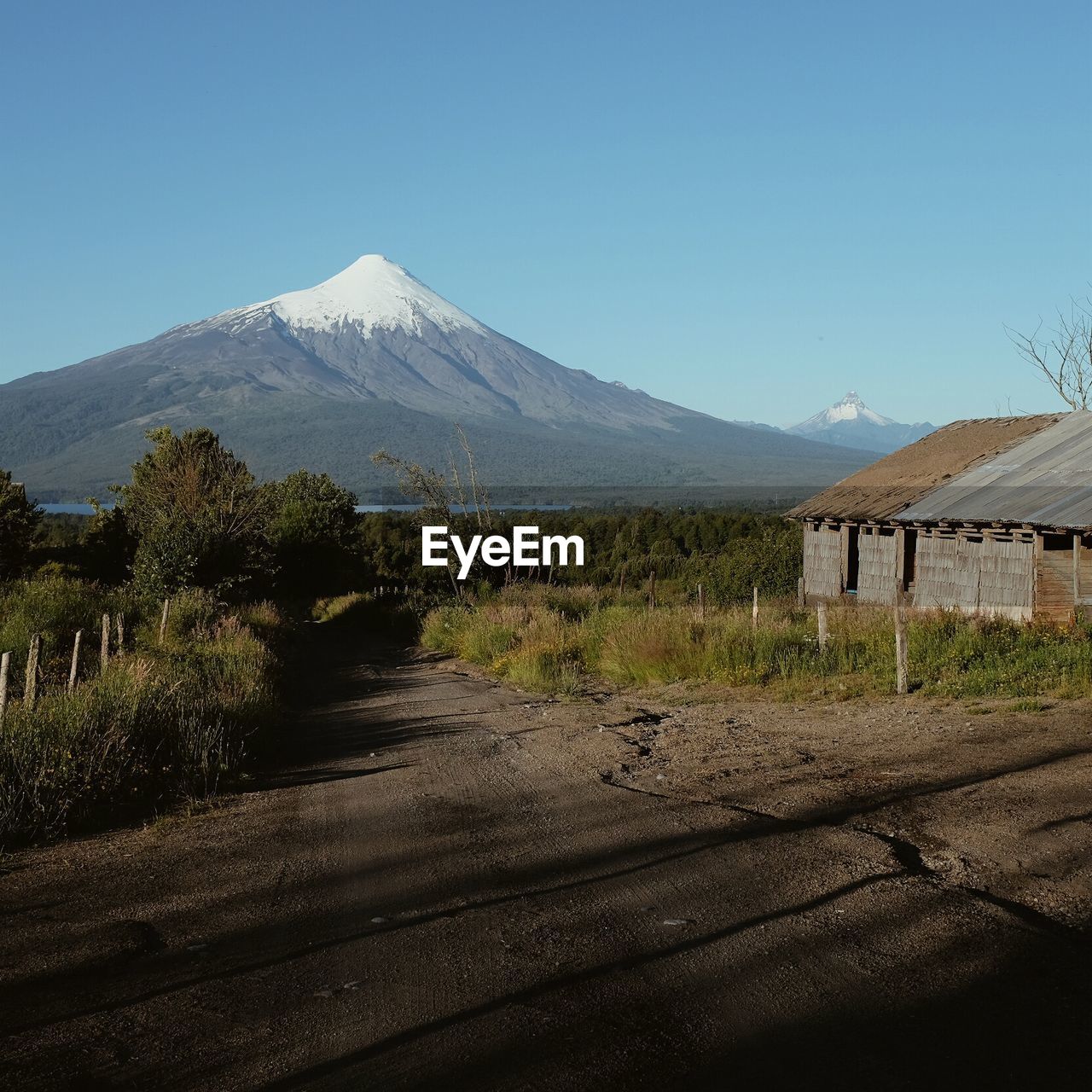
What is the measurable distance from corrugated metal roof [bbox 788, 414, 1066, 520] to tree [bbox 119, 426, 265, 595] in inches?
582

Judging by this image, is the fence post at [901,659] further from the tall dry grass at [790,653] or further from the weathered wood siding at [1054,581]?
the weathered wood siding at [1054,581]

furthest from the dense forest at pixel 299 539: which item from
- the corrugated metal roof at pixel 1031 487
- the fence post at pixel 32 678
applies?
the fence post at pixel 32 678

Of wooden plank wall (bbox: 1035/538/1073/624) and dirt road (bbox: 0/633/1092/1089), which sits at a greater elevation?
wooden plank wall (bbox: 1035/538/1073/624)

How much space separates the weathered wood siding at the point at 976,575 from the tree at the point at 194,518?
1631 centimetres

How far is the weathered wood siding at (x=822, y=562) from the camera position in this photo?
2894 cm

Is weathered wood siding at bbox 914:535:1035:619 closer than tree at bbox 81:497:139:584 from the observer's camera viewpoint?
Yes

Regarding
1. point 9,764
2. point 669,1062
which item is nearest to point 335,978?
point 669,1062

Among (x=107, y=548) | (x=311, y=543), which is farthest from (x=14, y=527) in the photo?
(x=311, y=543)

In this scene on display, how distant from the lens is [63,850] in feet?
23.3

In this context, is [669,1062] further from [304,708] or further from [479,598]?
[479,598]

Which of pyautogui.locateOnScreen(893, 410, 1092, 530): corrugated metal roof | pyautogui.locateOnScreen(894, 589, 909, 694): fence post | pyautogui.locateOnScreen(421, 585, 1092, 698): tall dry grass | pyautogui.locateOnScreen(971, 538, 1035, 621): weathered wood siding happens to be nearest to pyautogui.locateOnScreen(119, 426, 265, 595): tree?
pyautogui.locateOnScreen(421, 585, 1092, 698): tall dry grass

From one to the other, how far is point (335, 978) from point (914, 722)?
292 inches

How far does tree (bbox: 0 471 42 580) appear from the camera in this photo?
109ft

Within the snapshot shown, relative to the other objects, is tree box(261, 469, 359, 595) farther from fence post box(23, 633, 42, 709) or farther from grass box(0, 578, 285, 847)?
fence post box(23, 633, 42, 709)
